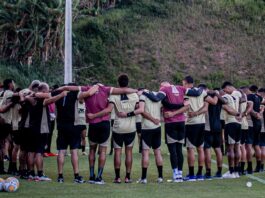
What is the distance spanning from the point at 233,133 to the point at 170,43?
27.9m

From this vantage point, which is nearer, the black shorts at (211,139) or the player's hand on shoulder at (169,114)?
the player's hand on shoulder at (169,114)

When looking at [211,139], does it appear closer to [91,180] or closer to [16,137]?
[91,180]

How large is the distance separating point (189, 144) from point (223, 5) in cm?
3316

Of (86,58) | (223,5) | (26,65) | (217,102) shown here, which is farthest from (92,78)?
(217,102)

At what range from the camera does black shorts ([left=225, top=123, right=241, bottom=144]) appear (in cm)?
1614

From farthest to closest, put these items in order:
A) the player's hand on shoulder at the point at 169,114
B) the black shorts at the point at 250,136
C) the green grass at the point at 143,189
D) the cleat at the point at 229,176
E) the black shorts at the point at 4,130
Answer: the black shorts at the point at 250,136 → the black shorts at the point at 4,130 → the cleat at the point at 229,176 → the player's hand on shoulder at the point at 169,114 → the green grass at the point at 143,189

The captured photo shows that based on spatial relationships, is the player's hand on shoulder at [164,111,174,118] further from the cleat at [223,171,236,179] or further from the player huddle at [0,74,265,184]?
the cleat at [223,171,236,179]

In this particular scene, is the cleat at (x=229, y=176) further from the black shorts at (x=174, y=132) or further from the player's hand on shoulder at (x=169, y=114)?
the player's hand on shoulder at (x=169, y=114)

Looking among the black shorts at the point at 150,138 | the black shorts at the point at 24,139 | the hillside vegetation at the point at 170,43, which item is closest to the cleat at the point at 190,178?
the black shorts at the point at 150,138

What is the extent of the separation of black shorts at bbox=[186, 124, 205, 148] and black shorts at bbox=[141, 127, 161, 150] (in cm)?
75

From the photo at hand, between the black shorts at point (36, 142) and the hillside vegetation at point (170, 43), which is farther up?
the hillside vegetation at point (170, 43)

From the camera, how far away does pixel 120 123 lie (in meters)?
14.9

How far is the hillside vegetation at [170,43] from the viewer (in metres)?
41.2

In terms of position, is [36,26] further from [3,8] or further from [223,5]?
[223,5]
